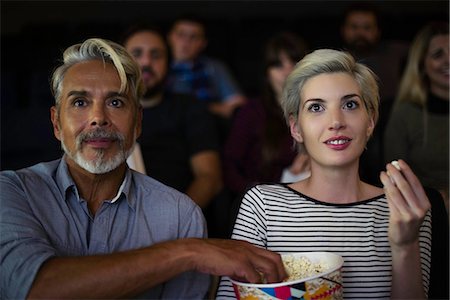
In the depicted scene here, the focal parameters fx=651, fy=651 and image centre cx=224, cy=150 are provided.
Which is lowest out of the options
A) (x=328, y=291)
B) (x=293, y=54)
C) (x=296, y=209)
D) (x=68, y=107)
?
(x=328, y=291)

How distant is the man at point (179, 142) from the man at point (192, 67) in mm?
997

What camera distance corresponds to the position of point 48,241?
4.91 feet

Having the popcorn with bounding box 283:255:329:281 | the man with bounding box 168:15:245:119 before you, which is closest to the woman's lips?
the popcorn with bounding box 283:255:329:281

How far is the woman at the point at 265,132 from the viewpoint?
2904 mm

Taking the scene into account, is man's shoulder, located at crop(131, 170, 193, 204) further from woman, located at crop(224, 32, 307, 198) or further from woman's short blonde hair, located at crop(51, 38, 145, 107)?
woman, located at crop(224, 32, 307, 198)

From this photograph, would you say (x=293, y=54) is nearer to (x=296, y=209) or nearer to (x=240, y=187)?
(x=240, y=187)

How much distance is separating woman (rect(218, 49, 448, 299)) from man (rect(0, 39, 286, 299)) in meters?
0.21

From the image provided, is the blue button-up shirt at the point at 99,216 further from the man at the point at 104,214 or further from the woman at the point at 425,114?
the woman at the point at 425,114

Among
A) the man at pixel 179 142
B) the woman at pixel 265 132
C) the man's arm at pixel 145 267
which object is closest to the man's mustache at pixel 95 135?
the man's arm at pixel 145 267

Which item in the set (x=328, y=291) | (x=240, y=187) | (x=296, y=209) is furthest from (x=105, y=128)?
(x=240, y=187)

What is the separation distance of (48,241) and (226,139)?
6.36ft

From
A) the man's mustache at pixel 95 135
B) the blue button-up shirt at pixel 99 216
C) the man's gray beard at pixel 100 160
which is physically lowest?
the blue button-up shirt at pixel 99 216

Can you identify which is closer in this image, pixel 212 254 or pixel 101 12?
pixel 212 254

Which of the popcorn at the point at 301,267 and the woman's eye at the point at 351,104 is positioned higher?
the woman's eye at the point at 351,104
